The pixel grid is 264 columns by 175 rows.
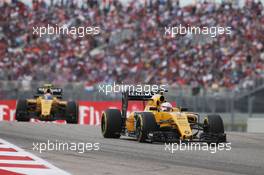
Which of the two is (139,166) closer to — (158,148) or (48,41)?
Result: (158,148)

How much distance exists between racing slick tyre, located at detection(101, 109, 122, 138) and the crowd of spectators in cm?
1472

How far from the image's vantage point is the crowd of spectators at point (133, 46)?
31047 mm

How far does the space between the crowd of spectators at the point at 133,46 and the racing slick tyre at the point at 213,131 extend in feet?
50.7

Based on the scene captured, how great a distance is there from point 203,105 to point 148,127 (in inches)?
474

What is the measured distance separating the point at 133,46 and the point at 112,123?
19.0 meters

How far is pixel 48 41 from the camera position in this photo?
3394cm

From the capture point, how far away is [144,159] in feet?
34.6

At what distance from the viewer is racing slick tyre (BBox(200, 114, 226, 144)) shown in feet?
44.4

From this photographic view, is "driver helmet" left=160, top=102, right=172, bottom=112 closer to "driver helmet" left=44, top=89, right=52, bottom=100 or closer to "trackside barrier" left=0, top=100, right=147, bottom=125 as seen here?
"driver helmet" left=44, top=89, right=52, bottom=100

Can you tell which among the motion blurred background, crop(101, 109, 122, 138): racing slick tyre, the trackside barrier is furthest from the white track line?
the motion blurred background

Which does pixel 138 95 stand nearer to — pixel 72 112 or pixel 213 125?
pixel 213 125

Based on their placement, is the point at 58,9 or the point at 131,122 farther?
the point at 58,9

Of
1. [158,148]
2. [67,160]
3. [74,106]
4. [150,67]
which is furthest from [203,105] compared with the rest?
[67,160]

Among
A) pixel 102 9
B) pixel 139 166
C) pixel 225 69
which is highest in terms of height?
pixel 102 9
